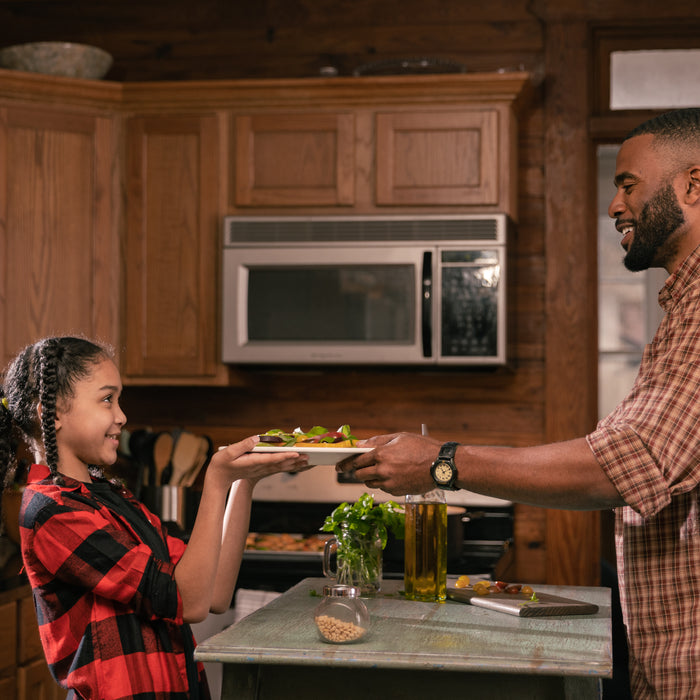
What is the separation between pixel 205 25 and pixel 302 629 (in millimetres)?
3018

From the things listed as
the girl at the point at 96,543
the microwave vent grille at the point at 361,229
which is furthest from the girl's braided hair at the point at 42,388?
the microwave vent grille at the point at 361,229

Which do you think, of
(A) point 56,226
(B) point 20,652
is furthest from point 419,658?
(A) point 56,226

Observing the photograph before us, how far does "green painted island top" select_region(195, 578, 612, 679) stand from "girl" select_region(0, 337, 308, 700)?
14 centimetres

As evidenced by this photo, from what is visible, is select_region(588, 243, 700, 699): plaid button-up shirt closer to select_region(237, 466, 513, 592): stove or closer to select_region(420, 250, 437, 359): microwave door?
select_region(237, 466, 513, 592): stove

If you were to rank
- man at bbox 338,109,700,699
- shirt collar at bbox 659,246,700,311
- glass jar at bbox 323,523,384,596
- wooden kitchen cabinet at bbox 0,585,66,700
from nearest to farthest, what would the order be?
1. man at bbox 338,109,700,699
2. shirt collar at bbox 659,246,700,311
3. glass jar at bbox 323,523,384,596
4. wooden kitchen cabinet at bbox 0,585,66,700

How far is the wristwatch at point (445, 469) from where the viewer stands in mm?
1691

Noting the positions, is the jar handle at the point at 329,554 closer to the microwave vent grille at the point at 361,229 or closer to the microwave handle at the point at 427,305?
the microwave handle at the point at 427,305

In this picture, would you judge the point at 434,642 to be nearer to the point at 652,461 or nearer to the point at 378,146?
the point at 652,461

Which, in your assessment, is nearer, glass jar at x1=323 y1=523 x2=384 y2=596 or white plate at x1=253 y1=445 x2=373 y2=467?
white plate at x1=253 y1=445 x2=373 y2=467

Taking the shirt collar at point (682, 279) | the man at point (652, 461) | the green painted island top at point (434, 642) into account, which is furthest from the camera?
the shirt collar at point (682, 279)

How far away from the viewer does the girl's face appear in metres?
1.67

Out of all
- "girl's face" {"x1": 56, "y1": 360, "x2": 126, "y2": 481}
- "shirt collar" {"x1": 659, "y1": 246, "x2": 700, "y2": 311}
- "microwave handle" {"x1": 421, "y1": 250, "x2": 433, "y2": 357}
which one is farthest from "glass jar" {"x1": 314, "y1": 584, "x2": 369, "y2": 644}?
→ "microwave handle" {"x1": 421, "y1": 250, "x2": 433, "y2": 357}

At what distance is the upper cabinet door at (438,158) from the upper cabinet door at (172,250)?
63 centimetres

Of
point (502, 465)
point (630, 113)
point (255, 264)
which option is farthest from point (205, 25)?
point (502, 465)
